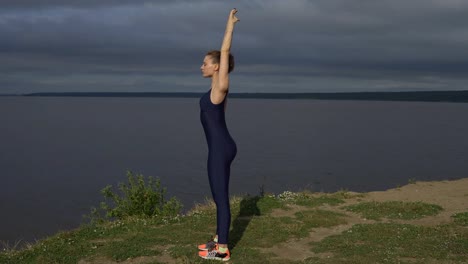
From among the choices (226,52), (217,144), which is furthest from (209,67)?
(217,144)

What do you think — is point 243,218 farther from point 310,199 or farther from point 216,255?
point 216,255

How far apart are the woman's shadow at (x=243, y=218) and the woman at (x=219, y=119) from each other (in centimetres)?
182

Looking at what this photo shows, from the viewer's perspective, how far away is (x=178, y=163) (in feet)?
126

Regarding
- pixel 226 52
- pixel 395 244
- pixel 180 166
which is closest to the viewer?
pixel 226 52

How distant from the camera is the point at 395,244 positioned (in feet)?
32.7

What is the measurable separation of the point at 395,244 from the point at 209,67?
205 inches

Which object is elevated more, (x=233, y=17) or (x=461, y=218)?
(x=233, y=17)

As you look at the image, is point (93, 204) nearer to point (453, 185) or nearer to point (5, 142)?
point (453, 185)

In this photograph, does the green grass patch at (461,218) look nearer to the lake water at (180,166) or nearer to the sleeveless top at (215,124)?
the sleeveless top at (215,124)

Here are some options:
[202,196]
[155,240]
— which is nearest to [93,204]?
[202,196]

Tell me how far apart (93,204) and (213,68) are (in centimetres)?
1903

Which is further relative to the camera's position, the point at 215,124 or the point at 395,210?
the point at 395,210

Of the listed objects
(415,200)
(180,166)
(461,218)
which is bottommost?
(180,166)

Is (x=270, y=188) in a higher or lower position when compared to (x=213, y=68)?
lower
